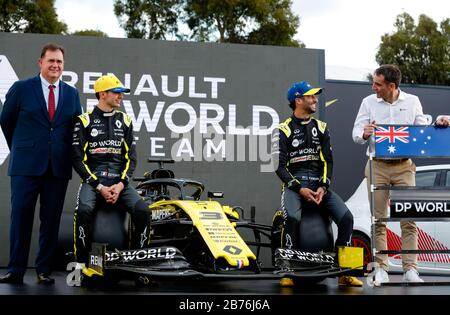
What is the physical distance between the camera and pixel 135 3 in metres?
32.6

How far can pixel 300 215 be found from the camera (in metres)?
6.30

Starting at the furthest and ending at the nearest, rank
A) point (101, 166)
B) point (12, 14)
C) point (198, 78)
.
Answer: point (12, 14)
point (198, 78)
point (101, 166)

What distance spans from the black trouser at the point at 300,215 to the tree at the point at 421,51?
2780cm

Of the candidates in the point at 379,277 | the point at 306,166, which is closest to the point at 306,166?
the point at 306,166

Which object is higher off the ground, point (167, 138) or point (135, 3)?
point (135, 3)

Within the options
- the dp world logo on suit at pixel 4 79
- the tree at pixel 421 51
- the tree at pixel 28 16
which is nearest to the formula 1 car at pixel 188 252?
the dp world logo on suit at pixel 4 79

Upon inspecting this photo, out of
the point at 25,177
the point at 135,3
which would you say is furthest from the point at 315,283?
the point at 135,3

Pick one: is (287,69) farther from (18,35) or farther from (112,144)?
(112,144)

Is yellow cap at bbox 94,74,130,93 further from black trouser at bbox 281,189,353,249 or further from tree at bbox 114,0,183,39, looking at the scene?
tree at bbox 114,0,183,39

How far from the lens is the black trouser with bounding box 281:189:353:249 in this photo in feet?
20.4

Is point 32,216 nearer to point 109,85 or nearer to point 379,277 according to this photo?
point 109,85

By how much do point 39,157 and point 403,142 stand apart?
3115mm

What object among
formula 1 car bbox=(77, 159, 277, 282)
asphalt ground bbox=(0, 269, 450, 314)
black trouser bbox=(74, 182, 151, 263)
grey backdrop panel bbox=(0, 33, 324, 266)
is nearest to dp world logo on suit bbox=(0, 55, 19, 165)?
grey backdrop panel bbox=(0, 33, 324, 266)

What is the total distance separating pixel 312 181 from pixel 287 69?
4115 millimetres
